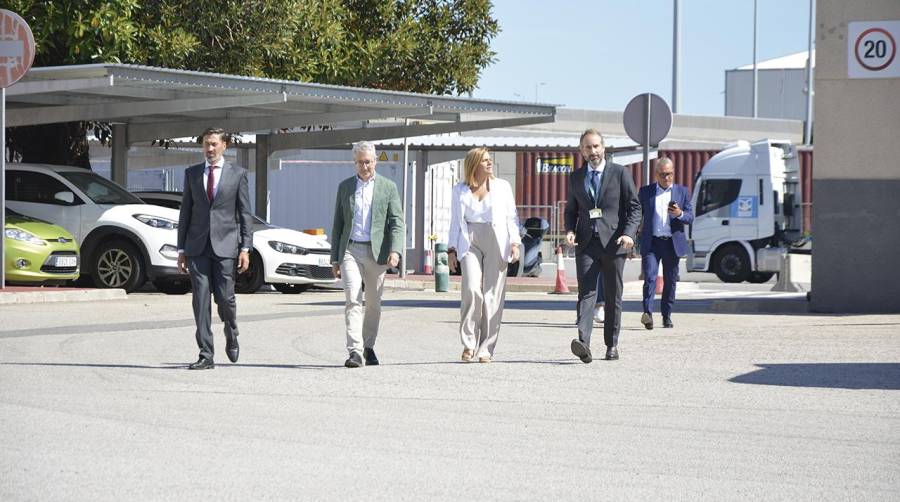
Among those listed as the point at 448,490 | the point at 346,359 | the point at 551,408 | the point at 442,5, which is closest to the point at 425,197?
the point at 442,5

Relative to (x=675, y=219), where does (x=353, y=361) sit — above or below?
below

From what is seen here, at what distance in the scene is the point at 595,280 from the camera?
1205 cm

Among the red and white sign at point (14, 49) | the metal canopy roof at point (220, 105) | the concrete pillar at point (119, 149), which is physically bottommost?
the concrete pillar at point (119, 149)

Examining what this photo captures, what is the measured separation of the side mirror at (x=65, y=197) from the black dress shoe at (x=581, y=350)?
35.1 ft

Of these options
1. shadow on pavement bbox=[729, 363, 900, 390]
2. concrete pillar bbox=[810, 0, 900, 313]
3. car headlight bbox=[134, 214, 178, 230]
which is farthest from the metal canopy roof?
shadow on pavement bbox=[729, 363, 900, 390]

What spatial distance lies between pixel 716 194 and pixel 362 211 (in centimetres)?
2060

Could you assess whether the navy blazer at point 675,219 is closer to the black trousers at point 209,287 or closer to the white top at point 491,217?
the white top at point 491,217

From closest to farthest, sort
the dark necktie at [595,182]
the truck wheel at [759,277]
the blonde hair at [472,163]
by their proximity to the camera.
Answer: the blonde hair at [472,163], the dark necktie at [595,182], the truck wheel at [759,277]

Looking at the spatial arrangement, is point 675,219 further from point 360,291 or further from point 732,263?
point 732,263

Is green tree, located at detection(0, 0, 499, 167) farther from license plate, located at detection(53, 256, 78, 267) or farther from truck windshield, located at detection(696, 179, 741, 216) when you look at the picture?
truck windshield, located at detection(696, 179, 741, 216)

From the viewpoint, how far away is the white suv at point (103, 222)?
2020 centimetres

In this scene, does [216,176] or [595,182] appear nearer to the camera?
[216,176]


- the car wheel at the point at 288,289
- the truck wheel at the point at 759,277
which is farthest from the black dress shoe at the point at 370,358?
the truck wheel at the point at 759,277

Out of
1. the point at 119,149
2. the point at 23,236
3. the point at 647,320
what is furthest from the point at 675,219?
the point at 119,149
